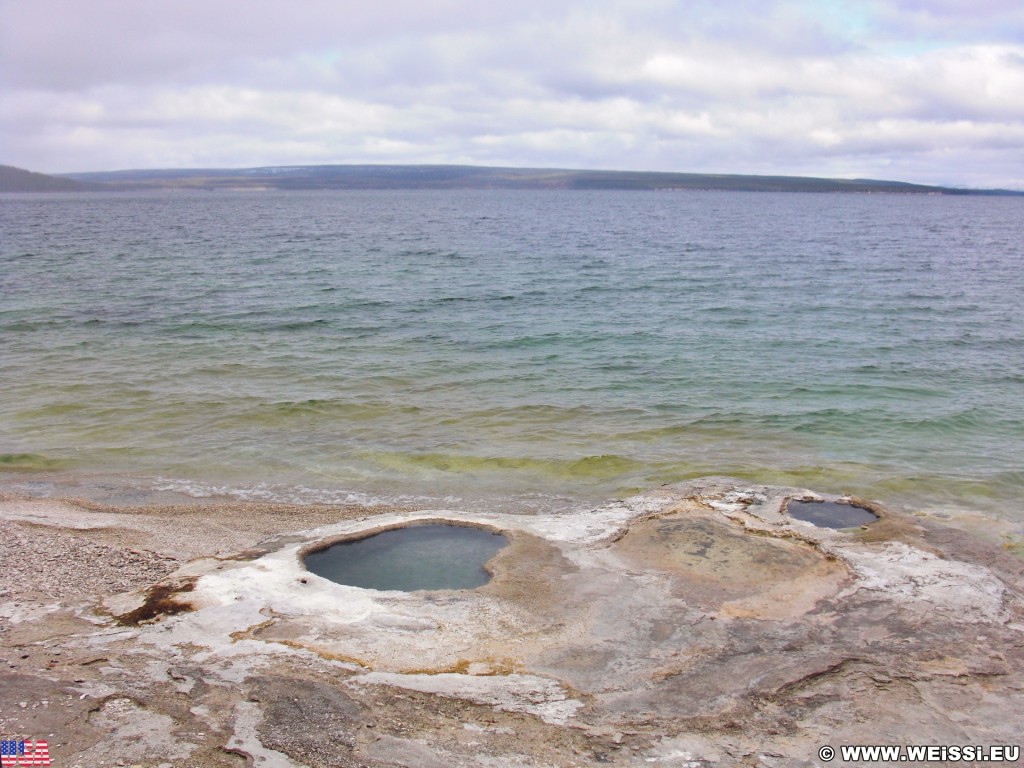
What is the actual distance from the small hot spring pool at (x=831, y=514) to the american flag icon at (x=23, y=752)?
10.6 m

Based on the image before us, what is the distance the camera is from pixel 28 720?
22.5 feet

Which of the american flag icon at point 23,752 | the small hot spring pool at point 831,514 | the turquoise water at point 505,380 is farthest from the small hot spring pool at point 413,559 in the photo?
the small hot spring pool at point 831,514

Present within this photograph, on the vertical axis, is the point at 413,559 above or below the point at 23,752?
below

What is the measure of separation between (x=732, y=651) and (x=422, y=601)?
3720mm

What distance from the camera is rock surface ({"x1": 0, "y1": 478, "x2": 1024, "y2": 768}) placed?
22.9 ft

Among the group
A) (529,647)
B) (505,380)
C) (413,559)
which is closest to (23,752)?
(529,647)

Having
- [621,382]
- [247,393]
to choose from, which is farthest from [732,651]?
[247,393]

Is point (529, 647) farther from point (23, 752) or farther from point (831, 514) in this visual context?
point (831, 514)

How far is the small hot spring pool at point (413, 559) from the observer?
10586 millimetres

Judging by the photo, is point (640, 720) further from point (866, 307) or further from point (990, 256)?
point (990, 256)

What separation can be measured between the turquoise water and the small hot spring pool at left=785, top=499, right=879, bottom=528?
1.41m

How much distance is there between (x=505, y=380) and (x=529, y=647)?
1453 centimetres

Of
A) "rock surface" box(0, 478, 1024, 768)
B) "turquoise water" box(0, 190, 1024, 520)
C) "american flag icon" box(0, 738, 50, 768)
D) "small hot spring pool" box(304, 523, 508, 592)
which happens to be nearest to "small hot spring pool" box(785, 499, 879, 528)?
"rock surface" box(0, 478, 1024, 768)

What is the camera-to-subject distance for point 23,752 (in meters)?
6.42
